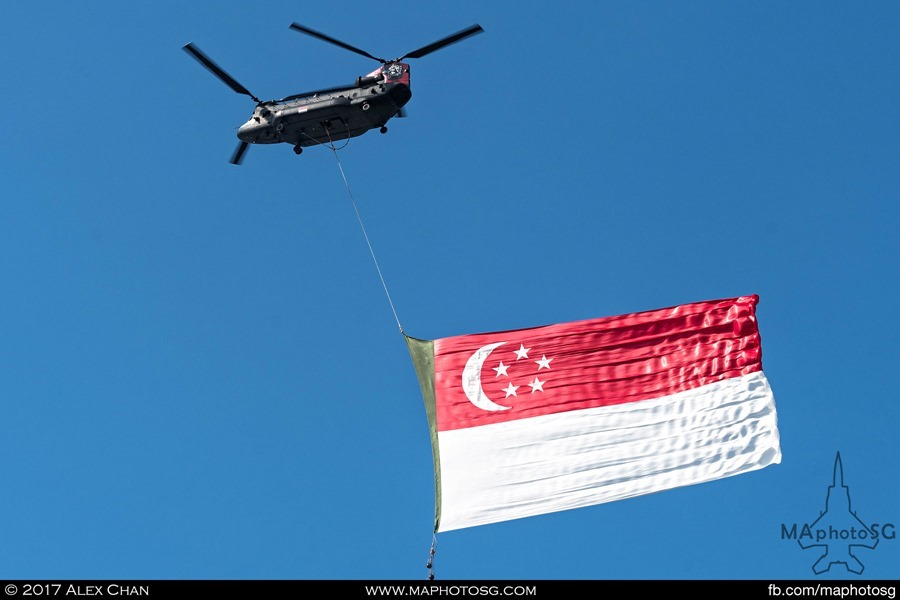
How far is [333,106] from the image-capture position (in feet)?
128

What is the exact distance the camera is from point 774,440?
2436 cm

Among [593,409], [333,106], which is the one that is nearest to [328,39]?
[333,106]

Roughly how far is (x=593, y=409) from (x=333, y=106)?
61.4ft

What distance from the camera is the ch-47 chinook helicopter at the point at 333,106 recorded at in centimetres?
3891

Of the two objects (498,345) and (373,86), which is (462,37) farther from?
(498,345)

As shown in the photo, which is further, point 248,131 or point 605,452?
point 248,131

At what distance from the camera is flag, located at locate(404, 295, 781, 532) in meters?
24.3

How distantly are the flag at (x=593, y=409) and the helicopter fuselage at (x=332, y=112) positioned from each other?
1539 cm
